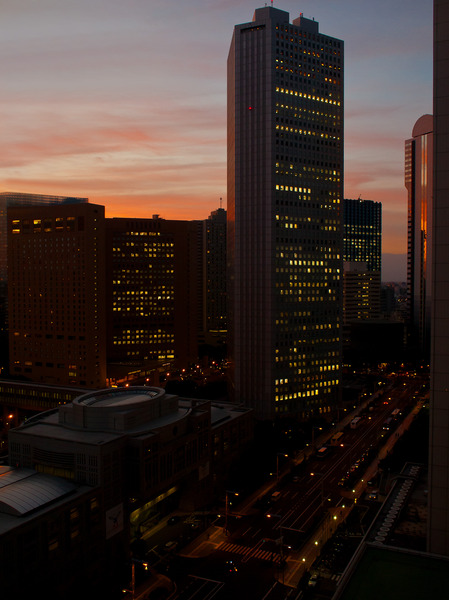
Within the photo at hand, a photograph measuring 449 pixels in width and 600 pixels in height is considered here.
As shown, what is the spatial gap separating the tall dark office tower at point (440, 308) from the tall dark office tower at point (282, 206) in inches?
3833

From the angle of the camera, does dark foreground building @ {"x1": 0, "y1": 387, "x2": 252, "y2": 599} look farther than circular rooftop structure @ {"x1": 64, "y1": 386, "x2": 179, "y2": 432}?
No

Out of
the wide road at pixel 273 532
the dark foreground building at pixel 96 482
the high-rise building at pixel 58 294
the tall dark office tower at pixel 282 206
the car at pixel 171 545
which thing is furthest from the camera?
the high-rise building at pixel 58 294

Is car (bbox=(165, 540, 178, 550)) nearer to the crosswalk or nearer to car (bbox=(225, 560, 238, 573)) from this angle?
the crosswalk

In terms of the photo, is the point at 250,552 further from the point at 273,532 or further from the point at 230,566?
the point at 273,532

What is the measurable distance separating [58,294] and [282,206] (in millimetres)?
84460

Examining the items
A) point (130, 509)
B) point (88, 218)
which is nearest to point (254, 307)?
point (88, 218)

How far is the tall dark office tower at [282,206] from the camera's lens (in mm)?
148750

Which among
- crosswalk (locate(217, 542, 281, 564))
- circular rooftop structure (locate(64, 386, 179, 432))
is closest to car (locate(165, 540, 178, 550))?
crosswalk (locate(217, 542, 281, 564))

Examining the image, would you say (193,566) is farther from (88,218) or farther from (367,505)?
(88,218)

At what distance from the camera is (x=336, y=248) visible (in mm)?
161750

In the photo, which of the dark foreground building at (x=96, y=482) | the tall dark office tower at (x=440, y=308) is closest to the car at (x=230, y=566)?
the dark foreground building at (x=96, y=482)

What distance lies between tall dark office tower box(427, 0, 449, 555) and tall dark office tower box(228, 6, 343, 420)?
9736 cm

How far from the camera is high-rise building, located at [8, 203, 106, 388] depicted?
182125mm

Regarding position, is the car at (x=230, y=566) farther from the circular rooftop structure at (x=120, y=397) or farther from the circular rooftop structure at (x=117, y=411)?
the circular rooftop structure at (x=120, y=397)
